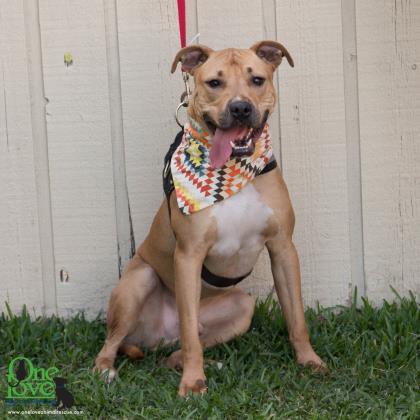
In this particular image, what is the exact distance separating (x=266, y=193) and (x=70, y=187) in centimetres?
128

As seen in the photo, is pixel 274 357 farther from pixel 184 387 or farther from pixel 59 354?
pixel 59 354

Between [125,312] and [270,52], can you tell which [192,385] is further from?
[270,52]

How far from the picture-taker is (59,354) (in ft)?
14.0

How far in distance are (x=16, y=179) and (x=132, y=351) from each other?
4.03ft

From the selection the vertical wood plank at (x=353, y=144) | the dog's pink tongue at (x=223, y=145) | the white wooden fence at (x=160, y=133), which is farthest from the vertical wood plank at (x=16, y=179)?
the vertical wood plank at (x=353, y=144)

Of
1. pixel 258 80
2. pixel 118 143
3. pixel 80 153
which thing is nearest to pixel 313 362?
pixel 258 80

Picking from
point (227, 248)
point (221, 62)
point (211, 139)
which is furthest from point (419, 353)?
point (221, 62)

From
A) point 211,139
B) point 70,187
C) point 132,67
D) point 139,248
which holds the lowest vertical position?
point 139,248

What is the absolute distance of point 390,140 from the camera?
458 cm

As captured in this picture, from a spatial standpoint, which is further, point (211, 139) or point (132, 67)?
point (132, 67)

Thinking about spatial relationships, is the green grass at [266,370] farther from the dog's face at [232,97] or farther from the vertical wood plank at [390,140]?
the dog's face at [232,97]

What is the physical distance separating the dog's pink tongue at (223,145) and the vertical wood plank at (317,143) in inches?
33.0

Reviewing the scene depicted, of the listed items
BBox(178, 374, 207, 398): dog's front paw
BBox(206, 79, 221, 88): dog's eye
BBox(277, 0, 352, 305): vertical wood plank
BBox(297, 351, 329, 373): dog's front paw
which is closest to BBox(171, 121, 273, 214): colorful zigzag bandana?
BBox(206, 79, 221, 88): dog's eye

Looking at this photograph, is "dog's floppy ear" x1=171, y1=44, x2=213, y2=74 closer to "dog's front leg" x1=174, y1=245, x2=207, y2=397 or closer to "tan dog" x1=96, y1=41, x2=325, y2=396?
"tan dog" x1=96, y1=41, x2=325, y2=396
